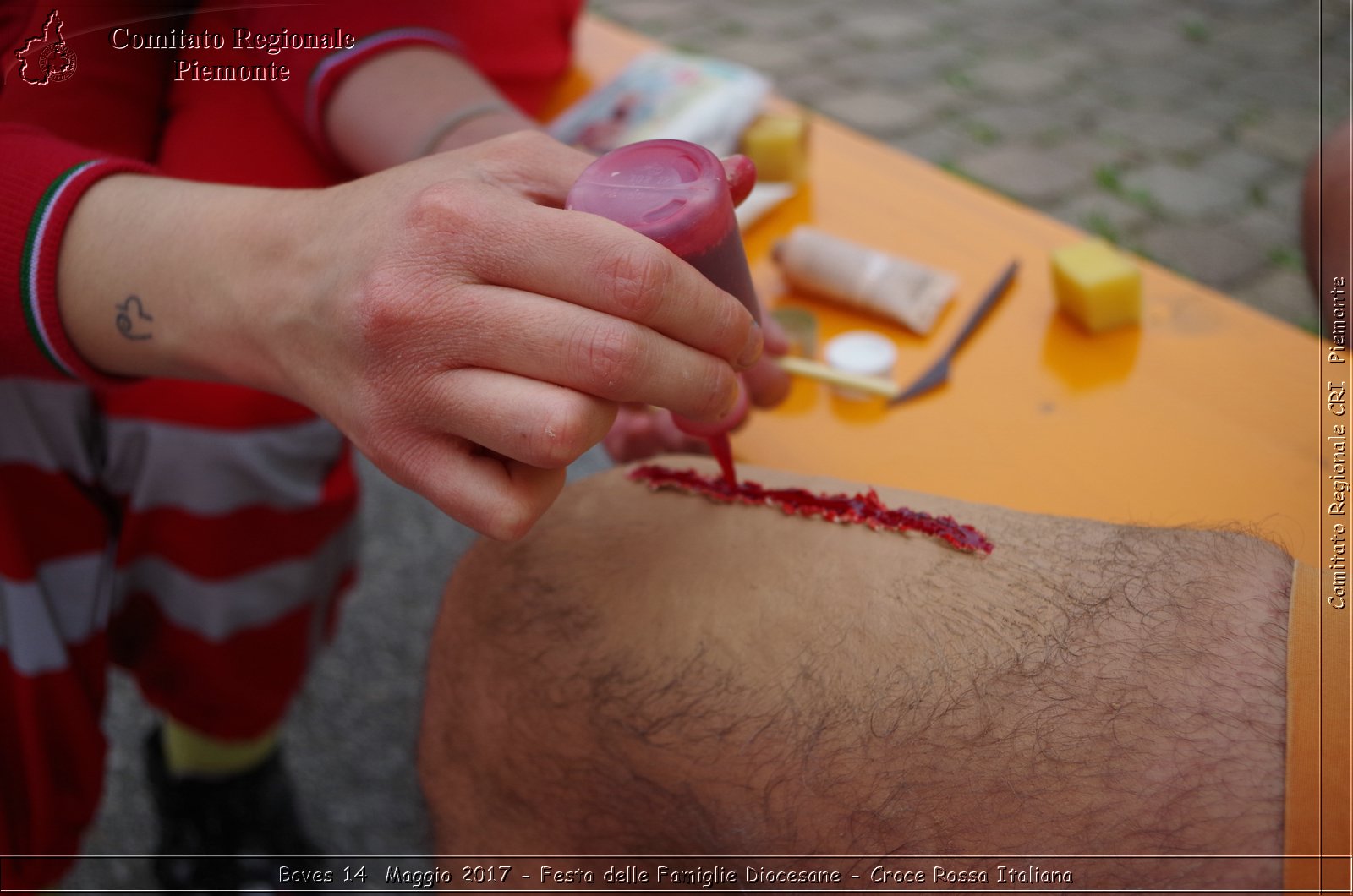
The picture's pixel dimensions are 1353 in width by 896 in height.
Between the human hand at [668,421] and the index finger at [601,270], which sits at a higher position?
the index finger at [601,270]

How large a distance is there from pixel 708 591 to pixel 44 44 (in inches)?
29.0

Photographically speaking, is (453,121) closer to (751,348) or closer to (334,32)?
(334,32)

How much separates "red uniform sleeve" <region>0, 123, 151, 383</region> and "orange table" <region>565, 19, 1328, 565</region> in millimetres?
674

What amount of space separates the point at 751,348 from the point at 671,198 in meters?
0.11

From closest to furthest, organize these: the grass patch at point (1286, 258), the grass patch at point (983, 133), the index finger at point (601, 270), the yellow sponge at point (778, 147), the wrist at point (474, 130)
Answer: the index finger at point (601, 270)
the wrist at point (474, 130)
the yellow sponge at point (778, 147)
the grass patch at point (1286, 258)
the grass patch at point (983, 133)

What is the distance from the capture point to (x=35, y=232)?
0.71 m

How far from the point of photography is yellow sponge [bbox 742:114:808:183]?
1.41m

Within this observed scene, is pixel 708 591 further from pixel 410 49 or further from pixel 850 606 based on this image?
pixel 410 49

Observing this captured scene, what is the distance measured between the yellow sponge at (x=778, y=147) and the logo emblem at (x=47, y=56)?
2.84ft

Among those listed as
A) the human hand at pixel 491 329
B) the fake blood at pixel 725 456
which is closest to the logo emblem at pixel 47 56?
the human hand at pixel 491 329

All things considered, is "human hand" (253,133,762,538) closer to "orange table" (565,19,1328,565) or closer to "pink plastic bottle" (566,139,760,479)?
"pink plastic bottle" (566,139,760,479)

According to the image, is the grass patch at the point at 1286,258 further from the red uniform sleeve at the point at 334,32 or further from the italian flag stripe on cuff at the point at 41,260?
the italian flag stripe on cuff at the point at 41,260

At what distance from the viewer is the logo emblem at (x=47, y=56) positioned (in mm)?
814

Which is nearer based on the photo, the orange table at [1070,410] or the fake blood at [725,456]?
the fake blood at [725,456]
